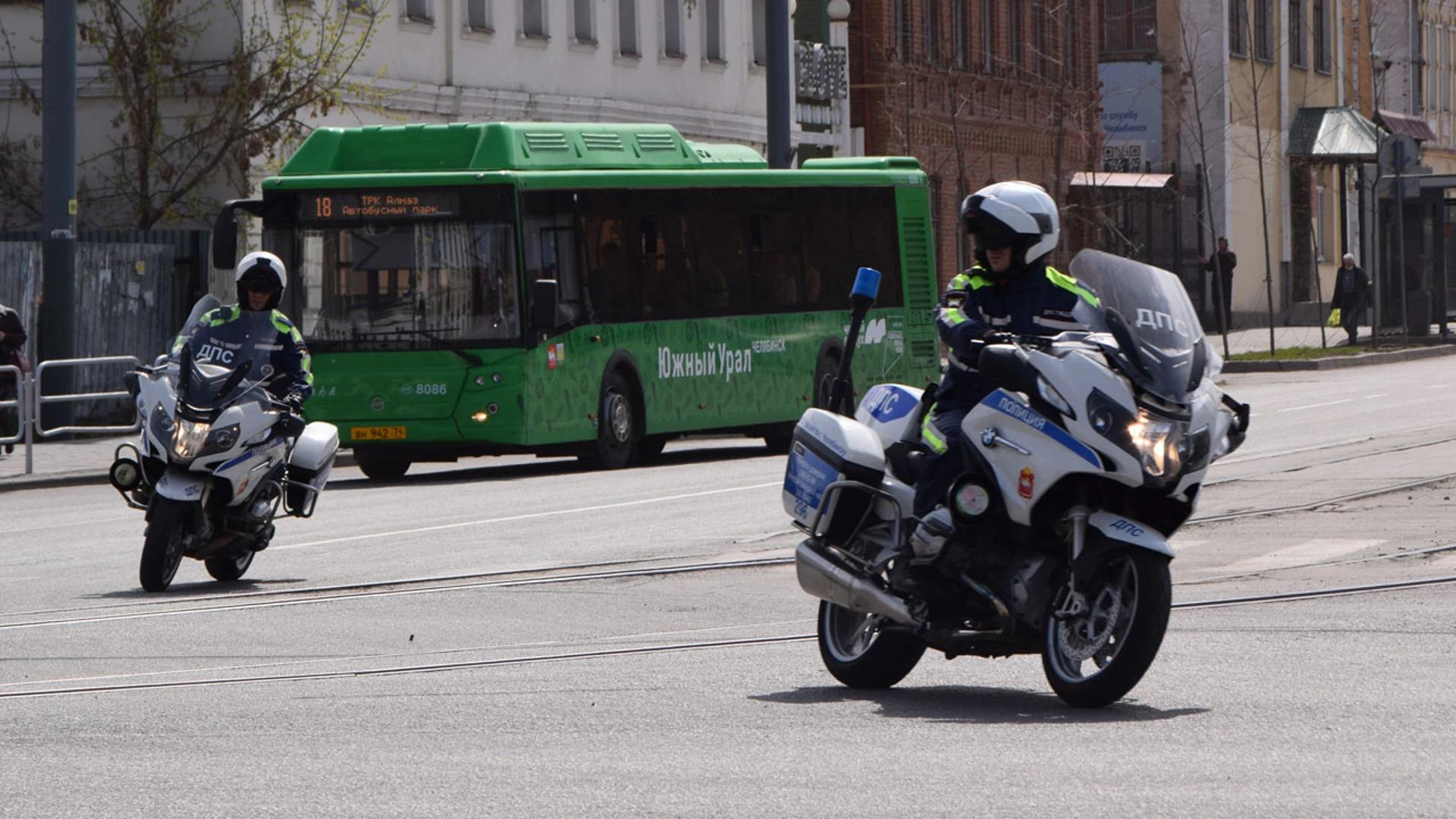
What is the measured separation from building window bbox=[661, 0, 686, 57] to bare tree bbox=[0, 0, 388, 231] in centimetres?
1136

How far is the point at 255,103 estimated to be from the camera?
104ft

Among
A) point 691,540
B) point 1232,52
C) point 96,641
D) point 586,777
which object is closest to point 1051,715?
point 586,777

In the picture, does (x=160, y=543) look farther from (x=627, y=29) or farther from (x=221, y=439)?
(x=627, y=29)

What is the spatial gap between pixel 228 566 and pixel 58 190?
40.9 ft

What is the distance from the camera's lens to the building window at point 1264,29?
65.3m

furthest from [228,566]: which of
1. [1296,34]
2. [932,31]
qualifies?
[1296,34]

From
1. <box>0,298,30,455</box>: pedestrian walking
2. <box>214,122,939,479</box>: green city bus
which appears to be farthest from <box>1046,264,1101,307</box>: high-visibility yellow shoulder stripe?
<box>0,298,30,455</box>: pedestrian walking

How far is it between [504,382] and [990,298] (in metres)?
14.0

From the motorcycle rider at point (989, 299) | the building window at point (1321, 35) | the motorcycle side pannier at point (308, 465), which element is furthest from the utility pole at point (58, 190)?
the building window at point (1321, 35)

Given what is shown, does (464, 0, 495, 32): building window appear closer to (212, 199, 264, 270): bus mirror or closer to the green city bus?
the green city bus

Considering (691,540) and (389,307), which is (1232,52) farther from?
(691,540)

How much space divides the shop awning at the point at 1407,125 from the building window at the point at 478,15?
35.0 meters

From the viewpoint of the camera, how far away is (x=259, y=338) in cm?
1344

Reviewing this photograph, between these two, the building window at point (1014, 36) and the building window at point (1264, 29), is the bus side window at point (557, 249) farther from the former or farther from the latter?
the building window at point (1264, 29)
